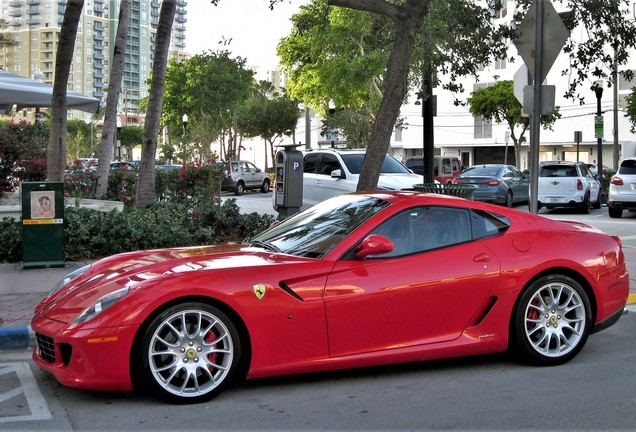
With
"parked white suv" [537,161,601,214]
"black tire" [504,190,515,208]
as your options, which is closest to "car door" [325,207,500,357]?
"parked white suv" [537,161,601,214]

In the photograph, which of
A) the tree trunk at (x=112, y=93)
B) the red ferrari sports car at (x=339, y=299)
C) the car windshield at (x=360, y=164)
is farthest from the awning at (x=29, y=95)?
the red ferrari sports car at (x=339, y=299)

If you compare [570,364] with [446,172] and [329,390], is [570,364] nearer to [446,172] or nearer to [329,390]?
[329,390]

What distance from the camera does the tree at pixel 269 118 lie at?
62.0 meters

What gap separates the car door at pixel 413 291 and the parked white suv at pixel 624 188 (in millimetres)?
16288

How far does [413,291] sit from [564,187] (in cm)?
1878

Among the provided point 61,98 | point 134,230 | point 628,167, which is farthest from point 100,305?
point 628,167

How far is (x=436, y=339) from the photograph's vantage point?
561 centimetres

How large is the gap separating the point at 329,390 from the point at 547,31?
6.03m

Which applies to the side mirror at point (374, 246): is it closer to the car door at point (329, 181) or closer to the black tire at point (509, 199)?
the car door at point (329, 181)

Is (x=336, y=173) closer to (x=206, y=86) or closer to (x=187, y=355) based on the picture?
(x=187, y=355)

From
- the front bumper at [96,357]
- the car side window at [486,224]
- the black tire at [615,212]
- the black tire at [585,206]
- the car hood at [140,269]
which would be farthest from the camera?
the black tire at [585,206]

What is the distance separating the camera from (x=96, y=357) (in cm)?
481

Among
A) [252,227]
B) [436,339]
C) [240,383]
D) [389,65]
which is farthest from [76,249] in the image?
[436,339]

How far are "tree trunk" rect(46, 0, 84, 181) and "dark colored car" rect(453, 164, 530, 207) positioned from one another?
48.1 feet
